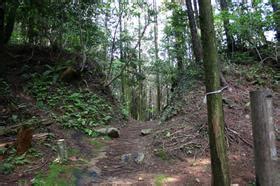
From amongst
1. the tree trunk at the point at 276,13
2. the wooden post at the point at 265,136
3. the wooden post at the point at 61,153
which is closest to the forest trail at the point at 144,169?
the wooden post at the point at 61,153

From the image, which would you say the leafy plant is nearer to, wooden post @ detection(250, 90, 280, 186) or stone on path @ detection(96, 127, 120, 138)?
stone on path @ detection(96, 127, 120, 138)

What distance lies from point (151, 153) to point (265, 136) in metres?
3.94

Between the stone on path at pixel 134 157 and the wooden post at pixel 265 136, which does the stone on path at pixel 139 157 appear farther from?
the wooden post at pixel 265 136

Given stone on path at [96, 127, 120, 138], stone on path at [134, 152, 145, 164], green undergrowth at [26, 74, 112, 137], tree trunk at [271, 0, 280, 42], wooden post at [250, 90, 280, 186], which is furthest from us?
tree trunk at [271, 0, 280, 42]

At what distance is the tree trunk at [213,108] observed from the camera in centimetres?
353

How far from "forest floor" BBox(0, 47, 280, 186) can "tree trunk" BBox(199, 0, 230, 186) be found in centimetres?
164

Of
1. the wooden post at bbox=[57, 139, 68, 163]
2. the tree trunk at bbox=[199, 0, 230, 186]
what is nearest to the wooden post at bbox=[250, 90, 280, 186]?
the tree trunk at bbox=[199, 0, 230, 186]

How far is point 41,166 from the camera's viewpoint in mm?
5512

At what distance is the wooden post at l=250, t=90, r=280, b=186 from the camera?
280cm

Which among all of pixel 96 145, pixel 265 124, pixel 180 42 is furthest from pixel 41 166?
pixel 180 42

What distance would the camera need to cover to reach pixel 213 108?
3.58 meters

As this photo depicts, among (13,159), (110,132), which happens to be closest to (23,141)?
(13,159)

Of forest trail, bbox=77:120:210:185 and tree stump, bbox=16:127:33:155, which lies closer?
forest trail, bbox=77:120:210:185

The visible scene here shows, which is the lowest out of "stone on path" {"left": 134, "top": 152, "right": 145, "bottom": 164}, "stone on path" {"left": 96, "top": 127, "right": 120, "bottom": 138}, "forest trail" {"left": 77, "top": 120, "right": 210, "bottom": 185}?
"forest trail" {"left": 77, "top": 120, "right": 210, "bottom": 185}
